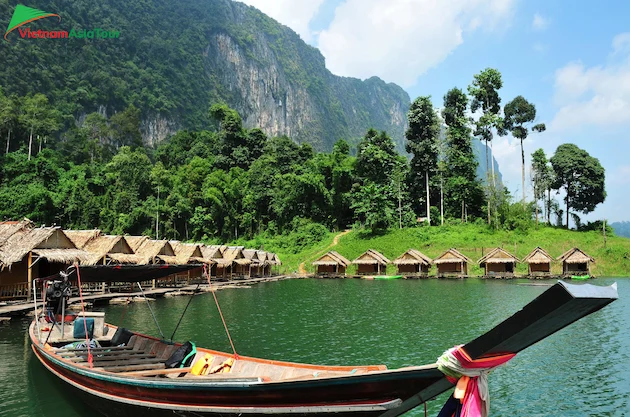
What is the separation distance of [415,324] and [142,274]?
10668 mm

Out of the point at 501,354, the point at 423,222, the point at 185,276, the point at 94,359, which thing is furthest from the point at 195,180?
the point at 501,354

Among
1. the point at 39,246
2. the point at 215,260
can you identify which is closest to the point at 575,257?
the point at 215,260

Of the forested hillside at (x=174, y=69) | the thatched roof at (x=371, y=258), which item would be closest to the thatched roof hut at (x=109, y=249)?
the thatched roof at (x=371, y=258)

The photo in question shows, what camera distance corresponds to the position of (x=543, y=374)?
10.0 meters

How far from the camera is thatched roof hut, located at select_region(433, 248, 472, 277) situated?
40.4 meters

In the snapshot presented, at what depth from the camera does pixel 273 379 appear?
248 inches

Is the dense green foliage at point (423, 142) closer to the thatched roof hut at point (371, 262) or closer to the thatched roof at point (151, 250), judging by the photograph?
the thatched roof hut at point (371, 262)

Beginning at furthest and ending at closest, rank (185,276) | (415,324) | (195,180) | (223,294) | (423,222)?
(195,180)
(423,222)
(185,276)
(223,294)
(415,324)

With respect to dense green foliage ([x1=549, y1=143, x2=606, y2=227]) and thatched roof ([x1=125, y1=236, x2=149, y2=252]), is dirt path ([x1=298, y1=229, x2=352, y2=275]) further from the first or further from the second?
dense green foliage ([x1=549, y1=143, x2=606, y2=227])

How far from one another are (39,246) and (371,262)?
102ft

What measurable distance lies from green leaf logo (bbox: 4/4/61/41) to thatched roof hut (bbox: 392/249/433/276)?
76433mm

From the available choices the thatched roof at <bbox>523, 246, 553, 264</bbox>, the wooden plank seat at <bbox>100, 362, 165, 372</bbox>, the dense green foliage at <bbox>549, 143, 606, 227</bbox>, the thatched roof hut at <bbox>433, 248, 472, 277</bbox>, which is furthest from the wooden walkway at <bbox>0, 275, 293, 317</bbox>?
the dense green foliage at <bbox>549, 143, 606, 227</bbox>

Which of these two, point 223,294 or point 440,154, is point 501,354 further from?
point 440,154

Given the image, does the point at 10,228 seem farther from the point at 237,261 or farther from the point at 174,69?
the point at 174,69
